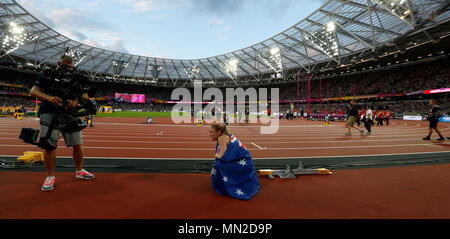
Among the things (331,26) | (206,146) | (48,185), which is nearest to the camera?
(48,185)

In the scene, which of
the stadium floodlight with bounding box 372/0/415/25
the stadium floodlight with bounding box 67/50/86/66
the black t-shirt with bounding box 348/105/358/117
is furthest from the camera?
the stadium floodlight with bounding box 67/50/86/66

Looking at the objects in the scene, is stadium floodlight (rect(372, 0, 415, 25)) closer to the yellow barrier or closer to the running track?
the running track

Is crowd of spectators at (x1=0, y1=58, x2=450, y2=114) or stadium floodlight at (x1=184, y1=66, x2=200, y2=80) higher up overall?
stadium floodlight at (x1=184, y1=66, x2=200, y2=80)

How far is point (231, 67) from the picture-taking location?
50.0m

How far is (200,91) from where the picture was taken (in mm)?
69250

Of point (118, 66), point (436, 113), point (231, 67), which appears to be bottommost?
point (436, 113)

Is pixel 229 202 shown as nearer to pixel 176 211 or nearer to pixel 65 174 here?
pixel 176 211

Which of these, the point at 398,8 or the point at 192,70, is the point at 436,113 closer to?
Result: the point at 398,8

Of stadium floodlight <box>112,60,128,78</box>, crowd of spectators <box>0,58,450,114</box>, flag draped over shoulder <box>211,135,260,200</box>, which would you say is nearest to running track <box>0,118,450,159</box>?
flag draped over shoulder <box>211,135,260,200</box>

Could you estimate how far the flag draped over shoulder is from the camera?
2.49 metres

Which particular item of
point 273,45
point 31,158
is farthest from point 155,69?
point 31,158

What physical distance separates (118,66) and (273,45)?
143 ft
